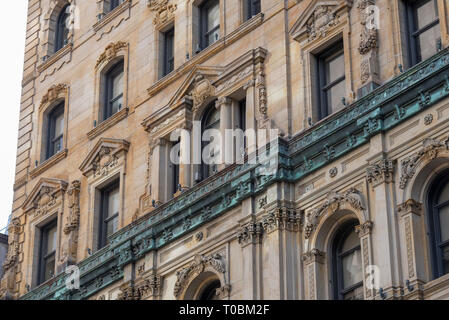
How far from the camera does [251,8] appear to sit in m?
43.6

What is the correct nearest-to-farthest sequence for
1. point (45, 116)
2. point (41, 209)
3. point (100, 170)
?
point (100, 170)
point (41, 209)
point (45, 116)

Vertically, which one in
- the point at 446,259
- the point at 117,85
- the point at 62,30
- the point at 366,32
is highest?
the point at 62,30

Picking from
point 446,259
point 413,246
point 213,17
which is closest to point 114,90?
point 213,17

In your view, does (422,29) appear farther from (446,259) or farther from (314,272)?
(314,272)

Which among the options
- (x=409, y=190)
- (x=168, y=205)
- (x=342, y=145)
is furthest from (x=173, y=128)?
(x=409, y=190)

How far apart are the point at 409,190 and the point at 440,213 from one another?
37.8 inches

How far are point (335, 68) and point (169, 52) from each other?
8514mm

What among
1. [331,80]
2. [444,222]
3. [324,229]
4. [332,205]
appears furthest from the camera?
[331,80]

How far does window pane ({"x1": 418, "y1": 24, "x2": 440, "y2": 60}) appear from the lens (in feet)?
121

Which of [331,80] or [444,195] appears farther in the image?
[331,80]

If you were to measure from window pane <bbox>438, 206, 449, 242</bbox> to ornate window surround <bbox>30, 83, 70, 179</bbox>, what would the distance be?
18006 mm

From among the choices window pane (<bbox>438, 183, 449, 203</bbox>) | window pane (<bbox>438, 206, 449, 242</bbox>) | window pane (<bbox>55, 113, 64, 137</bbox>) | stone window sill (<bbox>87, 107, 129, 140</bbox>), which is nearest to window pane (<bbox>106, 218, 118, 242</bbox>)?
stone window sill (<bbox>87, 107, 129, 140</bbox>)

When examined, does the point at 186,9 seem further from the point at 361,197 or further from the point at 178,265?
the point at 361,197

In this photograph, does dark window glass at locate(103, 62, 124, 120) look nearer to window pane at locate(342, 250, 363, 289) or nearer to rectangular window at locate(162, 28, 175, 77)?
rectangular window at locate(162, 28, 175, 77)
